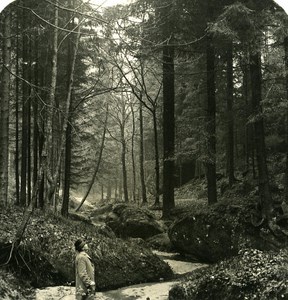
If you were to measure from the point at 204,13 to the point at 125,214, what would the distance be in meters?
9.10

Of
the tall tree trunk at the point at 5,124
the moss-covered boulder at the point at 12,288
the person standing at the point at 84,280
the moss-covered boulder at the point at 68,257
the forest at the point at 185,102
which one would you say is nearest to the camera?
the person standing at the point at 84,280

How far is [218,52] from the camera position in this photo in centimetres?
1770

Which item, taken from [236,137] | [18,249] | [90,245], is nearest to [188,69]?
[236,137]

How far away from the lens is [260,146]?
12.2m

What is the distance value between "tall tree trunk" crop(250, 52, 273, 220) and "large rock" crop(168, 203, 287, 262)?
0.53 metres

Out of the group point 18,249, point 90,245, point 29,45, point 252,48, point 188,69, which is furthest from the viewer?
point 188,69

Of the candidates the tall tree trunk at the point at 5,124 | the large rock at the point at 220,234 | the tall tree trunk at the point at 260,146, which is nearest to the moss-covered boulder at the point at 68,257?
the tall tree trunk at the point at 5,124

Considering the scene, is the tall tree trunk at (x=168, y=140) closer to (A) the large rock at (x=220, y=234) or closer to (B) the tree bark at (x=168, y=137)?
(B) the tree bark at (x=168, y=137)

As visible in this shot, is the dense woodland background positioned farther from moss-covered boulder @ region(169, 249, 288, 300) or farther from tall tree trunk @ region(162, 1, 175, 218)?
moss-covered boulder @ region(169, 249, 288, 300)

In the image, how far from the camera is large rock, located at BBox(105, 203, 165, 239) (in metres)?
16.2

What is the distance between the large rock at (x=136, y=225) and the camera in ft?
53.2

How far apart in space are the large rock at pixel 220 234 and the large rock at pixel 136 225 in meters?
2.69

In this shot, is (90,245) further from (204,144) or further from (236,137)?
(236,137)

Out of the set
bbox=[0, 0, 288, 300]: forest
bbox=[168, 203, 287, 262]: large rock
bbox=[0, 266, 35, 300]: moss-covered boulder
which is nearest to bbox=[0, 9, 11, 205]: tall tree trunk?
bbox=[0, 0, 288, 300]: forest
